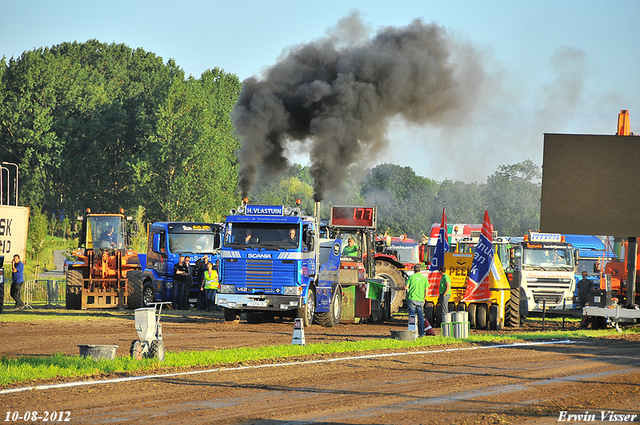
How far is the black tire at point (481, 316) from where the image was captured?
2175 cm

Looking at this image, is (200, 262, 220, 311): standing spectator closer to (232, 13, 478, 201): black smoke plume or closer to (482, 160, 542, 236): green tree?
(232, 13, 478, 201): black smoke plume

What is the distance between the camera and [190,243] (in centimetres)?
2808

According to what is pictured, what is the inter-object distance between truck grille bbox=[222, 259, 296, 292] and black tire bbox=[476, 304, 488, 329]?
221 inches

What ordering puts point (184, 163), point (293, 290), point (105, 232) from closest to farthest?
point (293, 290), point (105, 232), point (184, 163)

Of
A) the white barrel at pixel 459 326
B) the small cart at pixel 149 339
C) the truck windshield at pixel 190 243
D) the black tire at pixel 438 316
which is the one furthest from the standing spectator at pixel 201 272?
the small cart at pixel 149 339

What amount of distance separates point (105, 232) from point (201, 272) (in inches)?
180

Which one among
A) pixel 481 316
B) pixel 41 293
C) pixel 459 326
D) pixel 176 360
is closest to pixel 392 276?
pixel 481 316

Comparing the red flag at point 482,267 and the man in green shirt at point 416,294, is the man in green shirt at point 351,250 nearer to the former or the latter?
the red flag at point 482,267

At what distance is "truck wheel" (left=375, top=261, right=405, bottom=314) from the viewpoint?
2567 centimetres

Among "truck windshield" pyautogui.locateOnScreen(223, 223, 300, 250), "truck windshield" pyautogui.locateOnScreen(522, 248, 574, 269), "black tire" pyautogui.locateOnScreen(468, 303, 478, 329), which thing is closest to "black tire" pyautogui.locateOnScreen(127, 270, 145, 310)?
"truck windshield" pyautogui.locateOnScreen(223, 223, 300, 250)

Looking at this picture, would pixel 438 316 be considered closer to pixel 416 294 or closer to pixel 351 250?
pixel 351 250

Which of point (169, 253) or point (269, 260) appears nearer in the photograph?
point (269, 260)

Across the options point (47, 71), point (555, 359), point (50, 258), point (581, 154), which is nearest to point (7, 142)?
point (47, 71)

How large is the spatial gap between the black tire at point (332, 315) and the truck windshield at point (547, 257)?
28.5 ft
